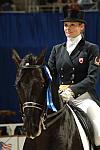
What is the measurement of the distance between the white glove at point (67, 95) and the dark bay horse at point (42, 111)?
51mm

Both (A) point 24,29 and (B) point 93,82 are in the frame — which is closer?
(B) point 93,82

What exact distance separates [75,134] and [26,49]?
17.0 ft

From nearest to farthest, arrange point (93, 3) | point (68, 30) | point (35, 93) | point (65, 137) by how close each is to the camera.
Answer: point (35, 93), point (65, 137), point (68, 30), point (93, 3)

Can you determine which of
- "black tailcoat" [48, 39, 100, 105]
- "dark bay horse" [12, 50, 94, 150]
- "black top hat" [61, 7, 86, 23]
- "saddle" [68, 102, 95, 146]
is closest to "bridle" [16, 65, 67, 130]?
"dark bay horse" [12, 50, 94, 150]

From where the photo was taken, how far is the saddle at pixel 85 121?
322 cm

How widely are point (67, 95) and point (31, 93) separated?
0.60 metres

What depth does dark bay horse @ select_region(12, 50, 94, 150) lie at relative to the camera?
2.64 meters

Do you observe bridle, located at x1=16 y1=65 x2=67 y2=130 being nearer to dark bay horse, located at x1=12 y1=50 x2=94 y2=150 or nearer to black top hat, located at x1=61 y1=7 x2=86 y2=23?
dark bay horse, located at x1=12 y1=50 x2=94 y2=150

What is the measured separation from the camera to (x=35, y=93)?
266cm

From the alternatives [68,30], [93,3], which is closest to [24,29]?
[93,3]

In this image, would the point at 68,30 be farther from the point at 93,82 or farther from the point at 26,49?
the point at 26,49

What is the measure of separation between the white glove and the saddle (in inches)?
4.2

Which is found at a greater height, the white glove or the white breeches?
the white glove

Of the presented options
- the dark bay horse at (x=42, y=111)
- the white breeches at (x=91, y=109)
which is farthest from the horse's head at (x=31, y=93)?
the white breeches at (x=91, y=109)
